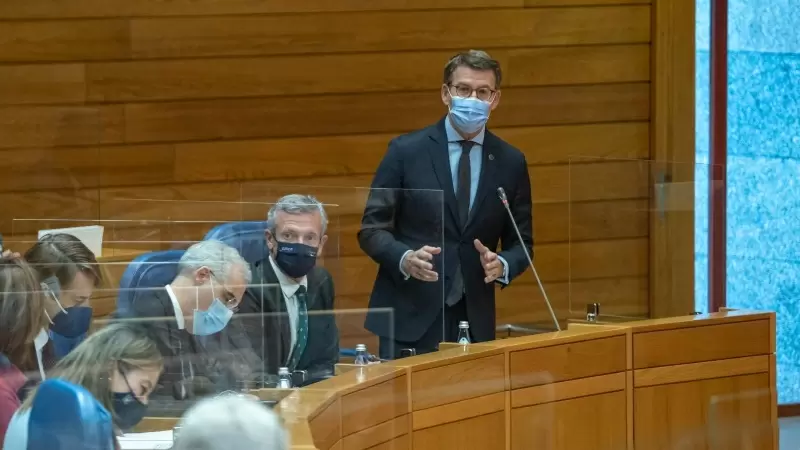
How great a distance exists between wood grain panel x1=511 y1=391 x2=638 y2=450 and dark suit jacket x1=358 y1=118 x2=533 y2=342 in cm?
30

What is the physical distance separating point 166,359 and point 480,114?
158 cm

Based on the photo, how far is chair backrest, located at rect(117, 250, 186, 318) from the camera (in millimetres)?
2258

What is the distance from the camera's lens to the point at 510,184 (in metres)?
3.57

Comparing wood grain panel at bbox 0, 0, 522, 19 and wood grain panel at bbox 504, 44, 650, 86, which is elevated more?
wood grain panel at bbox 0, 0, 522, 19

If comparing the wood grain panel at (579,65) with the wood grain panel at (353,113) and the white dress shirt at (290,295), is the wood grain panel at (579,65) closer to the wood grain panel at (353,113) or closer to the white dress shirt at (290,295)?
the wood grain panel at (353,113)

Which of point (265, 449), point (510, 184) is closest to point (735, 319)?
point (510, 184)

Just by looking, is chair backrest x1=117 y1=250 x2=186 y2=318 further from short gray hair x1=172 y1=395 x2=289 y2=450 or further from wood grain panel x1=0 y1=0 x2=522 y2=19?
wood grain panel x1=0 y1=0 x2=522 y2=19

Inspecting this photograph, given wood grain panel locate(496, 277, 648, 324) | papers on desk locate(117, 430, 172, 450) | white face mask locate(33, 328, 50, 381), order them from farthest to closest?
wood grain panel locate(496, 277, 648, 324)
white face mask locate(33, 328, 50, 381)
papers on desk locate(117, 430, 172, 450)

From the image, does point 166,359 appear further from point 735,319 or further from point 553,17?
point 553,17

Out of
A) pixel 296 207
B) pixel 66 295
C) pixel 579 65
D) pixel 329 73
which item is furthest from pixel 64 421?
pixel 579 65

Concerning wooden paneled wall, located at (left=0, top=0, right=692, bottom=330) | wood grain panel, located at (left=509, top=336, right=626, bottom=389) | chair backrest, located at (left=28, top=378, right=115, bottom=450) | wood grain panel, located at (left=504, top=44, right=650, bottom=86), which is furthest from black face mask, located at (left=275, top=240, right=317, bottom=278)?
wood grain panel, located at (left=504, top=44, right=650, bottom=86)

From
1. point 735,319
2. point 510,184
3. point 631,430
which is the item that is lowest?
point 631,430

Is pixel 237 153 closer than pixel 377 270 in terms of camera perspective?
No

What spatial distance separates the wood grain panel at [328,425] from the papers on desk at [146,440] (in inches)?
11.3
